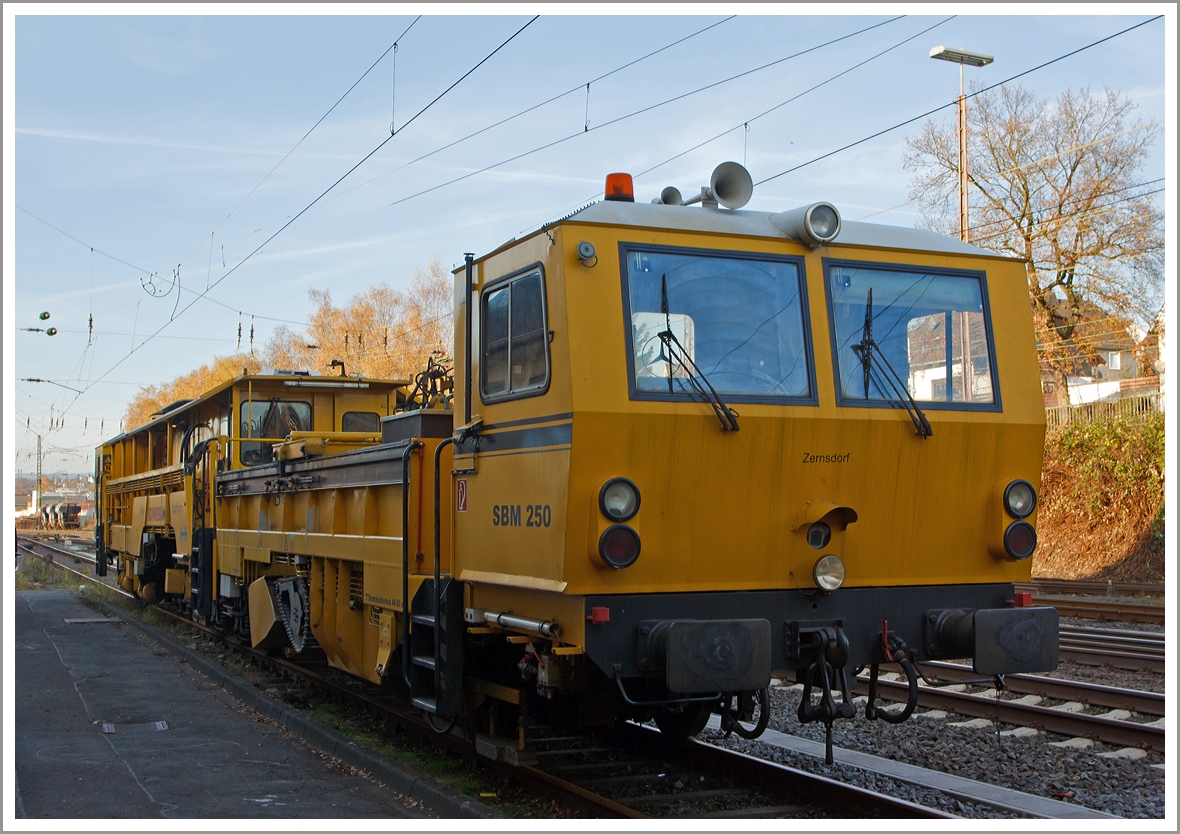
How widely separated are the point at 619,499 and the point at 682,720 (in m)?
2.33

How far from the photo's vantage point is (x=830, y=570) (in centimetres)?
619

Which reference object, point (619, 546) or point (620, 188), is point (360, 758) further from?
point (620, 188)

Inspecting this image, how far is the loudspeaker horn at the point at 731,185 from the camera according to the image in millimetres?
6660

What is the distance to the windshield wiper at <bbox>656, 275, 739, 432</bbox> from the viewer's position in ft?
19.3

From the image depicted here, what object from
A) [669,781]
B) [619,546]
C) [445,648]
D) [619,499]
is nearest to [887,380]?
[619,499]

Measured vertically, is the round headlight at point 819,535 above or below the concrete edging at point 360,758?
above

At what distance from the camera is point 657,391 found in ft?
A: 19.1

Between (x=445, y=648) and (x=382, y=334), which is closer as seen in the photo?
(x=445, y=648)

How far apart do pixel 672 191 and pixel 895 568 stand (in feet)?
8.50

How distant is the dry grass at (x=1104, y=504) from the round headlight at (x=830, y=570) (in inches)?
747

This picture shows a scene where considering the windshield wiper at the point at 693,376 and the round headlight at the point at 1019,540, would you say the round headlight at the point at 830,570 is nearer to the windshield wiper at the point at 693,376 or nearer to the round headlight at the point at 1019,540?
the windshield wiper at the point at 693,376

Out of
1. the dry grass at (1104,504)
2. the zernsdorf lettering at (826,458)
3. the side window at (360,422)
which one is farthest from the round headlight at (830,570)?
the dry grass at (1104,504)

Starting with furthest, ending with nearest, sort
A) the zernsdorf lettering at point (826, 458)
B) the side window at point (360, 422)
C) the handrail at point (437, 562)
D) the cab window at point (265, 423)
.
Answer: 1. the side window at point (360, 422)
2. the cab window at point (265, 423)
3. the handrail at point (437, 562)
4. the zernsdorf lettering at point (826, 458)

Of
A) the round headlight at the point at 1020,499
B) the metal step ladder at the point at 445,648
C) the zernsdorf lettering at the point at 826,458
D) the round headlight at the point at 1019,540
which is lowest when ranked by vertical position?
the metal step ladder at the point at 445,648
